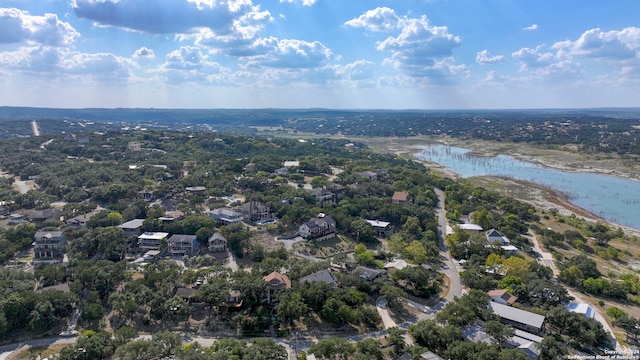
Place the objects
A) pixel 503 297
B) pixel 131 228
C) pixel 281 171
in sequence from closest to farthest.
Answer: pixel 503 297, pixel 131 228, pixel 281 171

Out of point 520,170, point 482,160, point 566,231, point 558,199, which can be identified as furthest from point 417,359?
point 482,160

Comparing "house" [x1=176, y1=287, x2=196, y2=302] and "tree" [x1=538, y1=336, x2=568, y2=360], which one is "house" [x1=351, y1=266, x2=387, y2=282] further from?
"house" [x1=176, y1=287, x2=196, y2=302]

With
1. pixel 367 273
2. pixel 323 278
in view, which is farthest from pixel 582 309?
pixel 323 278

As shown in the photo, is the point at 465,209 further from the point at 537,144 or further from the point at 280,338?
the point at 537,144

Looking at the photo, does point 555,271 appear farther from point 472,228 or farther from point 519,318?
point 519,318

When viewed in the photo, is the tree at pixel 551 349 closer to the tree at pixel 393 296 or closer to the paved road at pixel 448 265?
the paved road at pixel 448 265

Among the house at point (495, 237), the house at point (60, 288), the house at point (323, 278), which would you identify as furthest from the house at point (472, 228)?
the house at point (60, 288)

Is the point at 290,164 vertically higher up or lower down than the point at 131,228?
higher up
